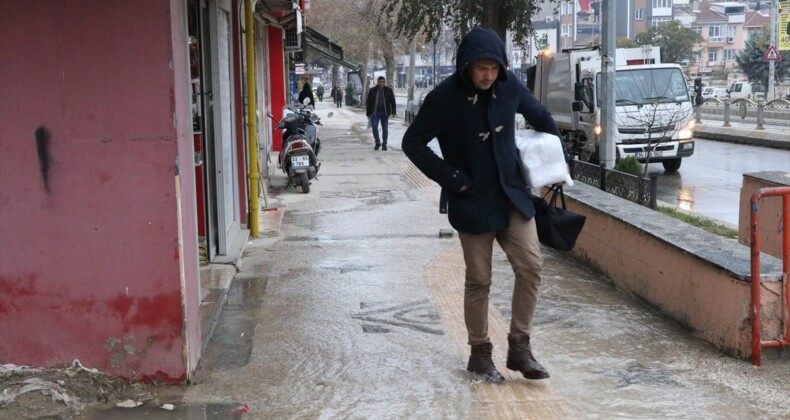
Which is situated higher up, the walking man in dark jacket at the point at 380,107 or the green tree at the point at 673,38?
the green tree at the point at 673,38

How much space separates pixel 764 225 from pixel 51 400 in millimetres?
6278

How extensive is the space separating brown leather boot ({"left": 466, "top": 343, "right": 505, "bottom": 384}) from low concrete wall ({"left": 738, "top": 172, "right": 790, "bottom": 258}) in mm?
3695

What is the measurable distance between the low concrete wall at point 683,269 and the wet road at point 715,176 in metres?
4.90

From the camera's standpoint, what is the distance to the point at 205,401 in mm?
4844

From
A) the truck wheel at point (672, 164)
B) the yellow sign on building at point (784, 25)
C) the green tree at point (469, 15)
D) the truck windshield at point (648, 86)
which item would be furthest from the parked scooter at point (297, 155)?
the yellow sign on building at point (784, 25)

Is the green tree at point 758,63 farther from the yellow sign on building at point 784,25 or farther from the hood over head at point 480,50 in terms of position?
the hood over head at point 480,50

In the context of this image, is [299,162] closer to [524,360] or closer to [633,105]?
[633,105]

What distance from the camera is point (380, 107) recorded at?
890 inches

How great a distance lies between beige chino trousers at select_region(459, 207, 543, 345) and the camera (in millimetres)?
5020

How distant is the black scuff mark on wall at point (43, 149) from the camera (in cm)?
467

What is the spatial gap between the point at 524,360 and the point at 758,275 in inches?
54.9

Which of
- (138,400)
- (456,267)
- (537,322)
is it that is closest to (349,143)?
(456,267)

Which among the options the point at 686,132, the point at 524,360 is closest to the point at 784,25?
the point at 686,132

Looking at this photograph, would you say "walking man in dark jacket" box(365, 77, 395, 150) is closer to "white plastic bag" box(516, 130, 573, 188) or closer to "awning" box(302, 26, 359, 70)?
"awning" box(302, 26, 359, 70)
